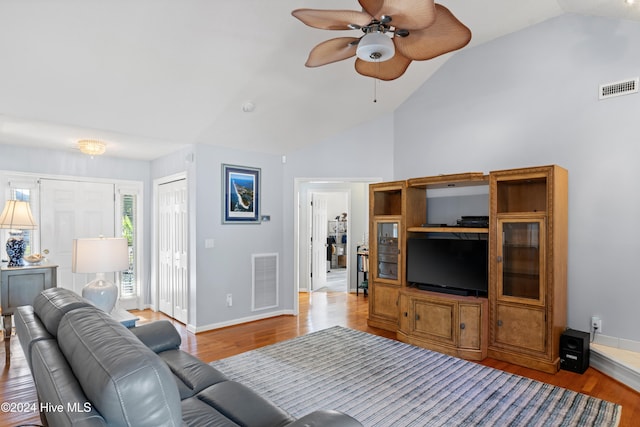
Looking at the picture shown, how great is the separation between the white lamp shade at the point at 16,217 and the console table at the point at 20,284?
46 cm

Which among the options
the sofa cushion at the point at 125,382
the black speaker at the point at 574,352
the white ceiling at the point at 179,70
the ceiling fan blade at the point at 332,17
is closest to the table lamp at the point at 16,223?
the white ceiling at the point at 179,70

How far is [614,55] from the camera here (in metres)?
3.49

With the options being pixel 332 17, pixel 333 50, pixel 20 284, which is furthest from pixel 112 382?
pixel 20 284

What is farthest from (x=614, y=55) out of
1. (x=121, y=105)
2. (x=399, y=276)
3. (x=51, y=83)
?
(x=51, y=83)

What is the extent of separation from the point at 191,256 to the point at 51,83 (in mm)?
2300

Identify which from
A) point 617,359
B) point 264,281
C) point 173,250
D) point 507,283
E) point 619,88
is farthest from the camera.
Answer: point 264,281

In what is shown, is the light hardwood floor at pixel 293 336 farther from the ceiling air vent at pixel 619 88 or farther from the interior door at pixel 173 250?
the ceiling air vent at pixel 619 88

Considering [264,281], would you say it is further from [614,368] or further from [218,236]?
[614,368]

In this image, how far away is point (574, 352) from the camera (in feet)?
→ 10.9

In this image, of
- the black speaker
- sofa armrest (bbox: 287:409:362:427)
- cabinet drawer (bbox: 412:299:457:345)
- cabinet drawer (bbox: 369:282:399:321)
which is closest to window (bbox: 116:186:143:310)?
cabinet drawer (bbox: 369:282:399:321)

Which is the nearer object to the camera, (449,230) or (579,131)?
(579,131)

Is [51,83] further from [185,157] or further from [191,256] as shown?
[191,256]

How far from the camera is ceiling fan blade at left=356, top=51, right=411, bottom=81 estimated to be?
2719 millimetres

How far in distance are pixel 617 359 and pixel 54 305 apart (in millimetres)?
4289
